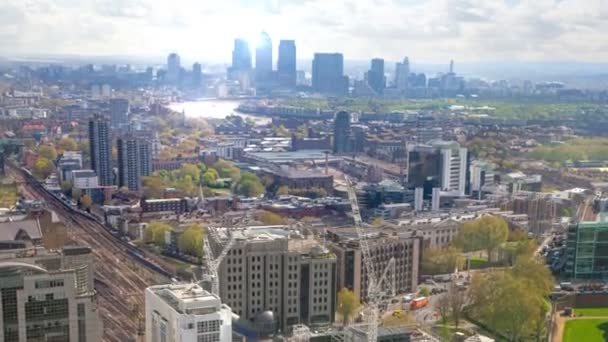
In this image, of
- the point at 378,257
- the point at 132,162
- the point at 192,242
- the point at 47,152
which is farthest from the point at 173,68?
the point at 378,257

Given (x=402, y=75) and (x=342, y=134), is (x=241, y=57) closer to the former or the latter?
(x=402, y=75)

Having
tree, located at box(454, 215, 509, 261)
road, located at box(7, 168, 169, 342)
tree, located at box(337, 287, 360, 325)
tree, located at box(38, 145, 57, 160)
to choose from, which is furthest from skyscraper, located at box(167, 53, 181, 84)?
tree, located at box(337, 287, 360, 325)

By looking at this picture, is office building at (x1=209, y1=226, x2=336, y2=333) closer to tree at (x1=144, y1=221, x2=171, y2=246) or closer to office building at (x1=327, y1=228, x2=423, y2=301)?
office building at (x1=327, y1=228, x2=423, y2=301)

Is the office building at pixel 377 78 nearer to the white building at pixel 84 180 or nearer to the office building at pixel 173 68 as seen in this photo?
the office building at pixel 173 68

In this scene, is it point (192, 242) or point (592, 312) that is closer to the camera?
point (592, 312)

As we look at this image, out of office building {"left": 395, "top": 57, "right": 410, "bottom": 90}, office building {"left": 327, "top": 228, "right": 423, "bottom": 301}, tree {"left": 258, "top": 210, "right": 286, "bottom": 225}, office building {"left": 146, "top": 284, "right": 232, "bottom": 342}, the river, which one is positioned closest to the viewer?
office building {"left": 146, "top": 284, "right": 232, "bottom": 342}

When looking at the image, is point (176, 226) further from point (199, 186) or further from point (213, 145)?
point (213, 145)

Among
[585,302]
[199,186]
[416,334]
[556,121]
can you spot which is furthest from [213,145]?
[416,334]
